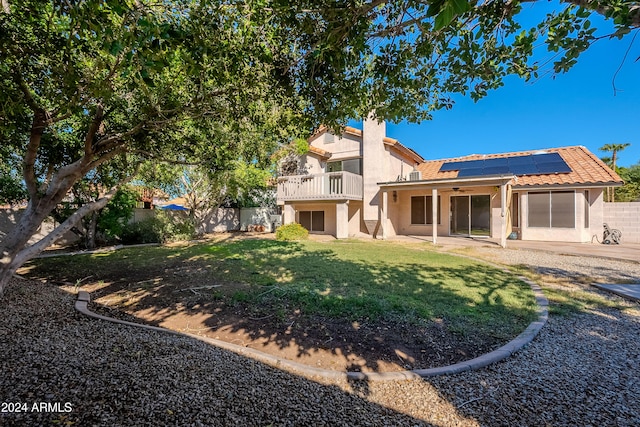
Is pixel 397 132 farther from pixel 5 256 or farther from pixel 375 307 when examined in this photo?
pixel 5 256

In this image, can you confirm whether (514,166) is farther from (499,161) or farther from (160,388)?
(160,388)

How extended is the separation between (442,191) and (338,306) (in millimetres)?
13464

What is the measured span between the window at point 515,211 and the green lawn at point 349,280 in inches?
278

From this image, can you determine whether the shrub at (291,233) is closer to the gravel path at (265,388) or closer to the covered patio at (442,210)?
the covered patio at (442,210)

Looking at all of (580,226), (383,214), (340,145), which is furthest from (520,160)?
(340,145)

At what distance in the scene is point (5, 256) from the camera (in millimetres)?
5129

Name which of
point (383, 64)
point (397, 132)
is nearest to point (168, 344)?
point (383, 64)

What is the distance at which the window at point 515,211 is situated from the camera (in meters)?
15.0

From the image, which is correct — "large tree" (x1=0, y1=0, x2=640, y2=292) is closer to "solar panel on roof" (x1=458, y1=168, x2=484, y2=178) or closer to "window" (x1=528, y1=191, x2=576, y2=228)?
"window" (x1=528, y1=191, x2=576, y2=228)

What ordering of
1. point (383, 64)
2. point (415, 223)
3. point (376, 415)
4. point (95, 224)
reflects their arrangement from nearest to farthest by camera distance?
point (376, 415) → point (383, 64) → point (95, 224) → point (415, 223)

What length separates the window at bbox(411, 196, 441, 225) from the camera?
56.2ft

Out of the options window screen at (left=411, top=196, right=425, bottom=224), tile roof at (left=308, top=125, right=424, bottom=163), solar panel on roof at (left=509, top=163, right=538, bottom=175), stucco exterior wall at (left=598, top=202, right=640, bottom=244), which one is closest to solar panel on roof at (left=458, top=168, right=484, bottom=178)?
solar panel on roof at (left=509, top=163, right=538, bottom=175)

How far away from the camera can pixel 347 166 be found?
1803cm

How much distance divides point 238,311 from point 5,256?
4.17 metres
